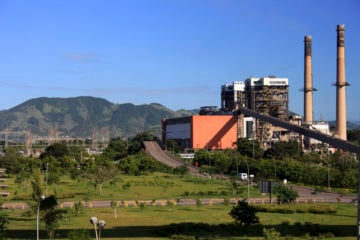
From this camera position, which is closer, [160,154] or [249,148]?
[249,148]

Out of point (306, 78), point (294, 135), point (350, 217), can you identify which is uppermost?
point (306, 78)

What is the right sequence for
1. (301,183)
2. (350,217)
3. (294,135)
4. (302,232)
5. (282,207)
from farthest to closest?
(294,135) < (301,183) < (282,207) < (350,217) < (302,232)

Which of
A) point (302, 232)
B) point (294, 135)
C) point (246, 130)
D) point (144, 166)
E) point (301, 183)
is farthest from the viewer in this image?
point (246, 130)

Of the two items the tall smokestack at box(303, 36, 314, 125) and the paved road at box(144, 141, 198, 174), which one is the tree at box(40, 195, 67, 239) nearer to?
the paved road at box(144, 141, 198, 174)

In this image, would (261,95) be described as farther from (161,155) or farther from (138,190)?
(138,190)

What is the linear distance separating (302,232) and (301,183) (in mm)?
37199

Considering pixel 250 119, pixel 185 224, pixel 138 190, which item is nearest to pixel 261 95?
pixel 250 119

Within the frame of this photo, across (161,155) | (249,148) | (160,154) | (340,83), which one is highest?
(340,83)

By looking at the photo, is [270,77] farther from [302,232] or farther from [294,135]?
[302,232]

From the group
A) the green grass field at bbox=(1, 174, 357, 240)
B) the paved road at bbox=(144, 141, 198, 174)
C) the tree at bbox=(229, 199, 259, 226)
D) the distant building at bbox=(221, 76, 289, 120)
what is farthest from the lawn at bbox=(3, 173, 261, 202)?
the distant building at bbox=(221, 76, 289, 120)

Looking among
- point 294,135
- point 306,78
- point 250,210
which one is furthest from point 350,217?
point 294,135

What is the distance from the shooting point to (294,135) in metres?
102

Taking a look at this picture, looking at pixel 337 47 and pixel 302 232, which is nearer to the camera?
pixel 302 232

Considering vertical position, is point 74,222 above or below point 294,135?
below
